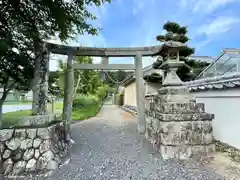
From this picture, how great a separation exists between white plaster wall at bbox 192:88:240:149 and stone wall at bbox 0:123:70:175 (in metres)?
4.36

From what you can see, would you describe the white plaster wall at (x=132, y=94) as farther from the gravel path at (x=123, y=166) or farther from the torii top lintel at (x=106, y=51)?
the gravel path at (x=123, y=166)

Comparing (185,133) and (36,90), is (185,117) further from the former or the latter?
(36,90)

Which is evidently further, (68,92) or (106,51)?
(106,51)

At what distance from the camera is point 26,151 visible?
3.46 m

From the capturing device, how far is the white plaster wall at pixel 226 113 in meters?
4.47

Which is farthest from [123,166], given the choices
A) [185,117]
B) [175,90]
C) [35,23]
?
[35,23]

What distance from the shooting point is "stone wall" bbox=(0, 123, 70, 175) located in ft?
11.0

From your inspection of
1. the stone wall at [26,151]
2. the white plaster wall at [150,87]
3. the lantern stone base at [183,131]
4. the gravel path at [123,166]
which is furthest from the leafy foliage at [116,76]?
the stone wall at [26,151]

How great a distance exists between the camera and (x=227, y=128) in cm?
487

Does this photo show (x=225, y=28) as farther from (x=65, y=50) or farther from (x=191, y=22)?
(x=65, y=50)

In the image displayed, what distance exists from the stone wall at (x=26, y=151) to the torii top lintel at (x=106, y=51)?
2994 millimetres

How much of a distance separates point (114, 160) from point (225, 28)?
1085 centimetres

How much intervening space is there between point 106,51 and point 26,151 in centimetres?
410

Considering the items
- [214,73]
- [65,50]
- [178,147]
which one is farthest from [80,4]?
[214,73]
